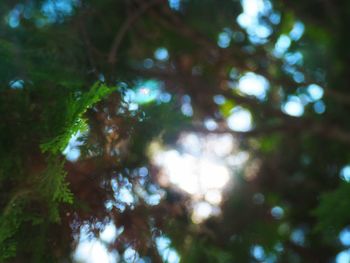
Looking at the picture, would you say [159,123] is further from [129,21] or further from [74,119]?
[129,21]

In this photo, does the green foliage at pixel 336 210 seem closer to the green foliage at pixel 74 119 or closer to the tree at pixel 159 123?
the tree at pixel 159 123

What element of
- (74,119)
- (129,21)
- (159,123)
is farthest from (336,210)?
(129,21)

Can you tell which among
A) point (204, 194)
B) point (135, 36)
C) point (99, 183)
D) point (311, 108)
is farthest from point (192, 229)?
point (311, 108)

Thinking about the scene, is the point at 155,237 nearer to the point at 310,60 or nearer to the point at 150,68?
Answer: the point at 150,68

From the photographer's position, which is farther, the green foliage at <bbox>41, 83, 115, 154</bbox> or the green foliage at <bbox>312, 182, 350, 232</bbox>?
the green foliage at <bbox>312, 182, 350, 232</bbox>

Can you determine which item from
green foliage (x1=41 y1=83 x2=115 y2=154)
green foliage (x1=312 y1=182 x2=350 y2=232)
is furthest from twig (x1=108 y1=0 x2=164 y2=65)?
green foliage (x1=41 y1=83 x2=115 y2=154)

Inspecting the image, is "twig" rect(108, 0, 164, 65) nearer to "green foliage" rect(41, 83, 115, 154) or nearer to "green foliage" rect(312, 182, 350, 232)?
"green foliage" rect(312, 182, 350, 232)

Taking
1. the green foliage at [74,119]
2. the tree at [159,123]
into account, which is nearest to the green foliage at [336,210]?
the tree at [159,123]

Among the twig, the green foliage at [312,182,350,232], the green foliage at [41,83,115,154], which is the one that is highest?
the green foliage at [41,83,115,154]
